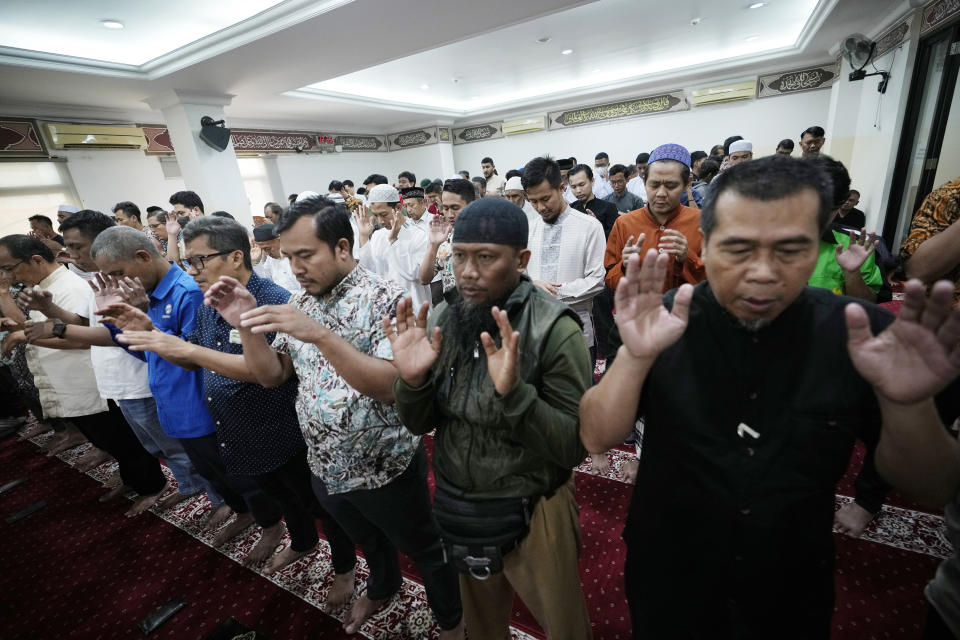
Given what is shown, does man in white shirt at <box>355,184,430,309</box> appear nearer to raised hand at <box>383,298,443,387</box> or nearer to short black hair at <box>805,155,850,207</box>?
raised hand at <box>383,298,443,387</box>

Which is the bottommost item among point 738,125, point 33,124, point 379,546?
point 379,546

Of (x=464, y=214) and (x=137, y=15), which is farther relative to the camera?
(x=137, y=15)

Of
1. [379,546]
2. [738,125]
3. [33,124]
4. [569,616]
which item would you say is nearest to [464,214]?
[569,616]

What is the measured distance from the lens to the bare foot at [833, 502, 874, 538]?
201 centimetres

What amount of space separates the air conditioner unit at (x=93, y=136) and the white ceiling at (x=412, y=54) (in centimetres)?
24

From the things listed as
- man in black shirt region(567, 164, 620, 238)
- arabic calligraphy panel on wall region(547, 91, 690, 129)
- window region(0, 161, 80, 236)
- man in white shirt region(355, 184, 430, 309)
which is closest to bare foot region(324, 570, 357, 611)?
man in white shirt region(355, 184, 430, 309)

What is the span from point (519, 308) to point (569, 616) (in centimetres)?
97

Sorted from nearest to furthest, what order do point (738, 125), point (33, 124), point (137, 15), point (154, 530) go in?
1. point (154, 530)
2. point (137, 15)
3. point (33, 124)
4. point (738, 125)

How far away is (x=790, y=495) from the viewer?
85 cm

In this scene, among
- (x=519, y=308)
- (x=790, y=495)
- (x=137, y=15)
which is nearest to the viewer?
(x=790, y=495)

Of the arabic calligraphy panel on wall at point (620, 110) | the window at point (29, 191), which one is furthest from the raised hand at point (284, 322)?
the arabic calligraphy panel on wall at point (620, 110)

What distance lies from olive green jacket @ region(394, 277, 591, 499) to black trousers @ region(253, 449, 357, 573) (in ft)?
3.35

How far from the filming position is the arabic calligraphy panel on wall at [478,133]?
12116 mm

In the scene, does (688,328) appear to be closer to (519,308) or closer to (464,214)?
(519,308)
